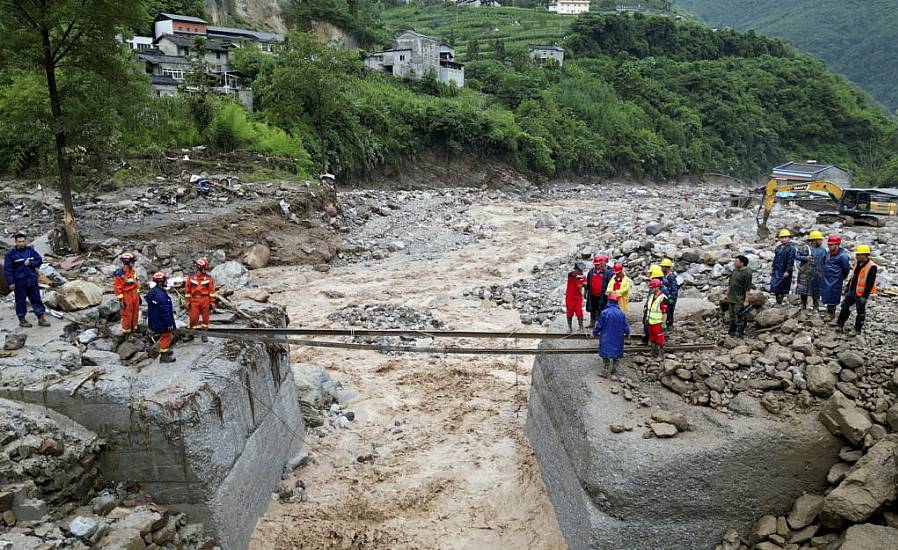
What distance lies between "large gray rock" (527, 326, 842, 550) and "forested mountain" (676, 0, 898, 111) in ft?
386

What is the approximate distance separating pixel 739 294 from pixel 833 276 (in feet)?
3.84

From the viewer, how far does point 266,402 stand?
25.0 ft

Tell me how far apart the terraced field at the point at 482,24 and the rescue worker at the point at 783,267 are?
74.7m

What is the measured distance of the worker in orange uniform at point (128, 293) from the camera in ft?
23.2

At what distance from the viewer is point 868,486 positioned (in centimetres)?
551

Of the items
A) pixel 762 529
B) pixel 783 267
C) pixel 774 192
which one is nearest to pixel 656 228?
pixel 774 192

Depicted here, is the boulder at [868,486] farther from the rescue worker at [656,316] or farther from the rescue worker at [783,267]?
the rescue worker at [783,267]

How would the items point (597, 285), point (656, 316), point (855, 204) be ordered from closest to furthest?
1. point (656, 316)
2. point (597, 285)
3. point (855, 204)

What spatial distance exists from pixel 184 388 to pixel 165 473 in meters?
0.85

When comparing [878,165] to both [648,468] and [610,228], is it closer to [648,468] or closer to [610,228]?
[610,228]

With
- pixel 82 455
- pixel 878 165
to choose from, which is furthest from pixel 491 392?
pixel 878 165

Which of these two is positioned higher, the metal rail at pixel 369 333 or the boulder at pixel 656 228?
the metal rail at pixel 369 333

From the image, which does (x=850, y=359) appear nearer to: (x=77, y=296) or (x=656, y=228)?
(x=77, y=296)

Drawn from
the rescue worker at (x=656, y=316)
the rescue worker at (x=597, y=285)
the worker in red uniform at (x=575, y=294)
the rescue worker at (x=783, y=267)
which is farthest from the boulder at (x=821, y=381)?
the worker in red uniform at (x=575, y=294)
